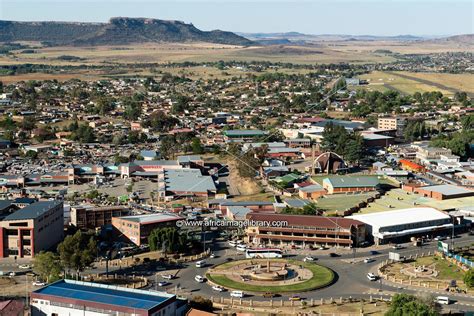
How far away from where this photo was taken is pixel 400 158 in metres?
36.5

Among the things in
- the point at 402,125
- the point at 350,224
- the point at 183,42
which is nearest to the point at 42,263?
the point at 350,224

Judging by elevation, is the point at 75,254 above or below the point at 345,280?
above

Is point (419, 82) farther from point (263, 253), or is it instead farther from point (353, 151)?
point (263, 253)

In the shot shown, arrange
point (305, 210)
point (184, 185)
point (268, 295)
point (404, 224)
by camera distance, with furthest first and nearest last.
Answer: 1. point (184, 185)
2. point (305, 210)
3. point (404, 224)
4. point (268, 295)

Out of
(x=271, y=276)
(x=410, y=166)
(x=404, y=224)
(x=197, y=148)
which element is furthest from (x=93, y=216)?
(x=410, y=166)

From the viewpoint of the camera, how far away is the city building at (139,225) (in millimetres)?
22547

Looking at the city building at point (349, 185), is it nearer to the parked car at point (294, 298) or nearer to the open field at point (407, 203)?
the open field at point (407, 203)

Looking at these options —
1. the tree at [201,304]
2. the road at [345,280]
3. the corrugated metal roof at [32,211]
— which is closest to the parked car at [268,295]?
the road at [345,280]

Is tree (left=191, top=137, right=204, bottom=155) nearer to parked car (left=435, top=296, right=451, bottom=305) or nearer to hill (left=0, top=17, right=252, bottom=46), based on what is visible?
parked car (left=435, top=296, right=451, bottom=305)

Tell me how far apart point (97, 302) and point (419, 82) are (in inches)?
2463

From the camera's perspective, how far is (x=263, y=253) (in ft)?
69.7

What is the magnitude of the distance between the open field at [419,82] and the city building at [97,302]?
52.9 metres

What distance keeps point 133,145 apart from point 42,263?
76.3ft

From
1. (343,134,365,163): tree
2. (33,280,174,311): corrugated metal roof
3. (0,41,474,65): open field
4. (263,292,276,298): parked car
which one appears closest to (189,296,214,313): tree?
(33,280,174,311): corrugated metal roof
